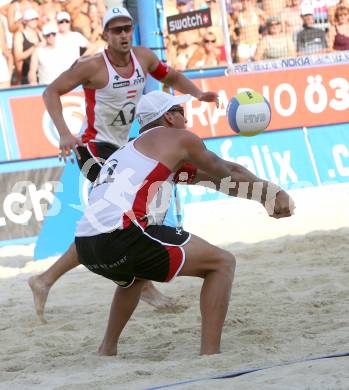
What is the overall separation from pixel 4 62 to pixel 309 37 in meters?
4.20

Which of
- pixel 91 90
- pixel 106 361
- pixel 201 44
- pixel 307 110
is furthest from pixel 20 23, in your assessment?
pixel 106 361

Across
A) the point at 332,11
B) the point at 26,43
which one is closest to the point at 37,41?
the point at 26,43

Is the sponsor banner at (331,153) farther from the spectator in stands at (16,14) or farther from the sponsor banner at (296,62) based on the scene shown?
the spectator in stands at (16,14)

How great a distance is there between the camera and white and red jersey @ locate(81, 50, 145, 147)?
19.3 ft

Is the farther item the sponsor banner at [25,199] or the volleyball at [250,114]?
the sponsor banner at [25,199]

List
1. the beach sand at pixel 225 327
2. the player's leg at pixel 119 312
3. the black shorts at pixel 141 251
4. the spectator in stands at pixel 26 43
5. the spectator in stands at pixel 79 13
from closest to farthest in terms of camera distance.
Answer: the beach sand at pixel 225 327 < the black shorts at pixel 141 251 < the player's leg at pixel 119 312 < the spectator in stands at pixel 26 43 < the spectator in stands at pixel 79 13

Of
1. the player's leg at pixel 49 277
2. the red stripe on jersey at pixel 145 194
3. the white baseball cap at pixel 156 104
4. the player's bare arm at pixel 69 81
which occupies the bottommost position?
the player's leg at pixel 49 277

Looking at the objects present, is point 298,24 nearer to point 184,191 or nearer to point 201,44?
point 201,44

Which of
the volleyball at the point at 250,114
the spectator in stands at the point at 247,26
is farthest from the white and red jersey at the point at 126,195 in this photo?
the spectator in stands at the point at 247,26

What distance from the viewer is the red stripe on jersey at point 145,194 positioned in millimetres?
4312

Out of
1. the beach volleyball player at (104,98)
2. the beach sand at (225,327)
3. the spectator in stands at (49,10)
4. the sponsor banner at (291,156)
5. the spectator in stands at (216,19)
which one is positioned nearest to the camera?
the beach sand at (225,327)

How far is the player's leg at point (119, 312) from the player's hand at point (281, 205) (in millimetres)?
764

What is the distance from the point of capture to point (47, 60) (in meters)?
10.3

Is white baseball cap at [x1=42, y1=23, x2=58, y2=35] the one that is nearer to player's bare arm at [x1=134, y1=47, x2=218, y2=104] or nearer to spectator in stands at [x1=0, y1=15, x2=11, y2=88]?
spectator in stands at [x1=0, y1=15, x2=11, y2=88]
